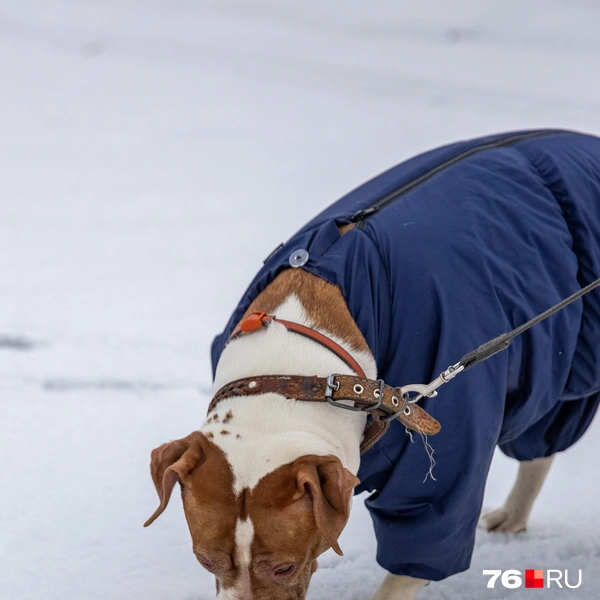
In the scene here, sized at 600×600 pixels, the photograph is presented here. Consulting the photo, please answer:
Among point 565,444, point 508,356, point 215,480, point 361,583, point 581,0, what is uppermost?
point 581,0

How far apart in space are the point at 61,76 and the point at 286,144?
60.4 inches

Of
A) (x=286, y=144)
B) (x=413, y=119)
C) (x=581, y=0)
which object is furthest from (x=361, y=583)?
(x=581, y=0)

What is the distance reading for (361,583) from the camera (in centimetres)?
214

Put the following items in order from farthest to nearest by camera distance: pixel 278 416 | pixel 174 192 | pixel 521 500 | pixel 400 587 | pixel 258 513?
pixel 174 192, pixel 521 500, pixel 400 587, pixel 278 416, pixel 258 513

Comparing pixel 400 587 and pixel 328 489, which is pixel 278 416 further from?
pixel 400 587

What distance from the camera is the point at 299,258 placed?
1.77 metres

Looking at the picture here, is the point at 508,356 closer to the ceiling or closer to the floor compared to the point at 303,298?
closer to the floor

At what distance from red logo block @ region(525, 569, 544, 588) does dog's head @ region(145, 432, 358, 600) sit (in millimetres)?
892

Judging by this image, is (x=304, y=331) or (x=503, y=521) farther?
(x=503, y=521)

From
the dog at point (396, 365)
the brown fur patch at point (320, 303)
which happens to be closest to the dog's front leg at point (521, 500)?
the dog at point (396, 365)

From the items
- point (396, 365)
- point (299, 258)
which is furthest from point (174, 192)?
point (396, 365)

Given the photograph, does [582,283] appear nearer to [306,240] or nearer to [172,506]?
[306,240]

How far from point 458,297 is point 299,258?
32 cm

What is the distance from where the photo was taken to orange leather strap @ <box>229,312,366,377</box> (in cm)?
165
